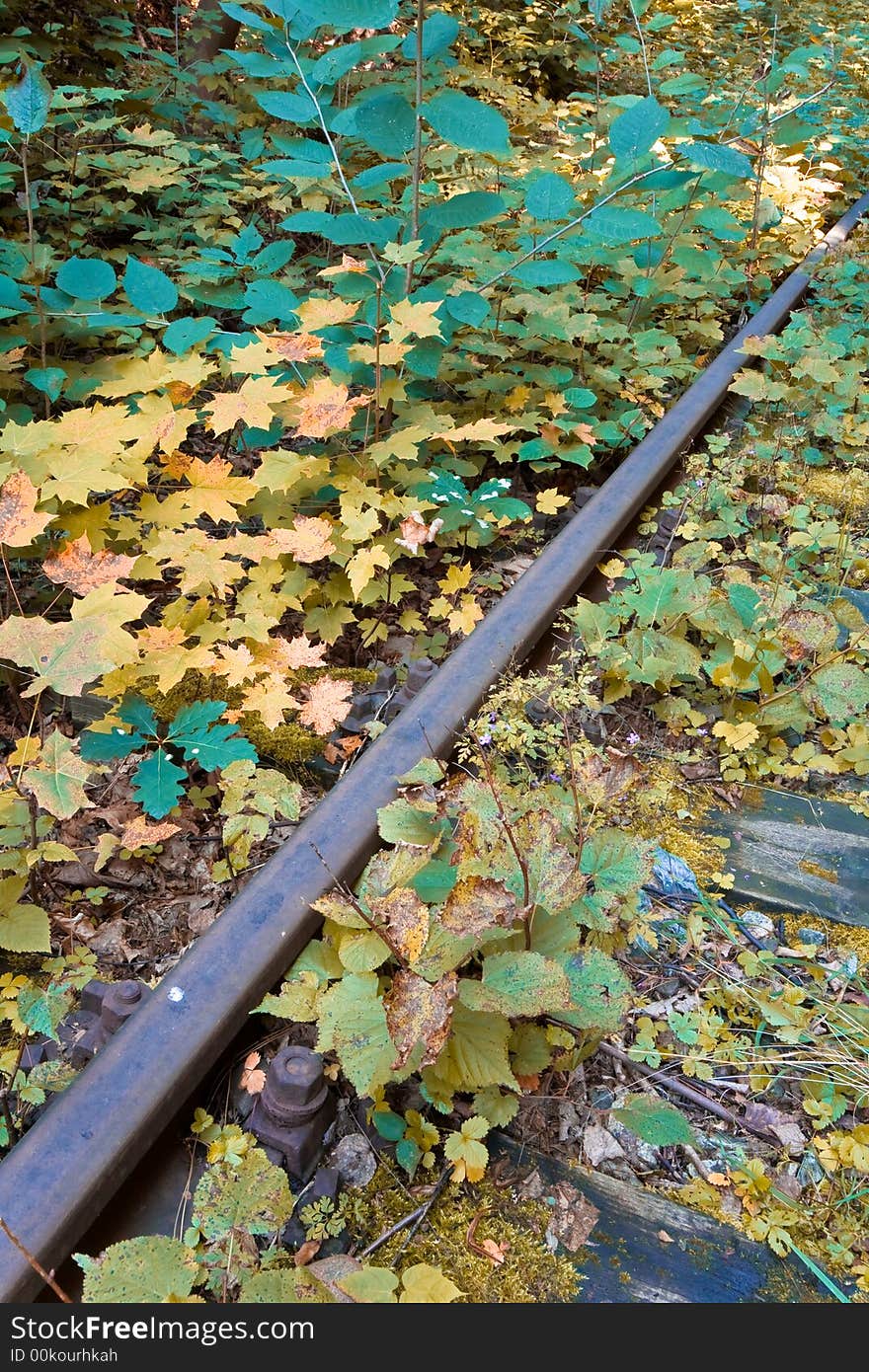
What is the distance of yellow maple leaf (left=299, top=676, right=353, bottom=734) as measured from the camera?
2.45 meters

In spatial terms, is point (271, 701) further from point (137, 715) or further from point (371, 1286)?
point (371, 1286)

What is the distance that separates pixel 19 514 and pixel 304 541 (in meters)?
0.82

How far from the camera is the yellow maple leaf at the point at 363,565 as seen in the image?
2762 millimetres

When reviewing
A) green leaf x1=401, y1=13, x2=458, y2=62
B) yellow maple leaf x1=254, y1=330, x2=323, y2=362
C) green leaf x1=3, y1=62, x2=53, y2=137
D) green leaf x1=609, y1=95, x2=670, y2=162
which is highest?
green leaf x1=401, y1=13, x2=458, y2=62

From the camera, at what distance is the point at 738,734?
7.96ft

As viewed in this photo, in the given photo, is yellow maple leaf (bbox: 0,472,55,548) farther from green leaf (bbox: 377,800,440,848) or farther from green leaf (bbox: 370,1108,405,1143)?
green leaf (bbox: 370,1108,405,1143)

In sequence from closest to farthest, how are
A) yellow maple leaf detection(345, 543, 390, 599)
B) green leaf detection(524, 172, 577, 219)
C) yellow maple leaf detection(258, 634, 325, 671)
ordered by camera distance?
1. yellow maple leaf detection(258, 634, 325, 671)
2. yellow maple leaf detection(345, 543, 390, 599)
3. green leaf detection(524, 172, 577, 219)

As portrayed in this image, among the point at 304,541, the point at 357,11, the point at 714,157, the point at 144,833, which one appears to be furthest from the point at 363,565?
the point at 714,157

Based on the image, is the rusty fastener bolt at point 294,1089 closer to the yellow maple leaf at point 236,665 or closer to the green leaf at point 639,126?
the yellow maple leaf at point 236,665

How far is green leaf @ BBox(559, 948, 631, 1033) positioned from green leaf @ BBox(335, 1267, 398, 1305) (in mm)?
519

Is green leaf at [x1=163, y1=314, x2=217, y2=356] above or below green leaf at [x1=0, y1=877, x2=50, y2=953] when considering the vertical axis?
above

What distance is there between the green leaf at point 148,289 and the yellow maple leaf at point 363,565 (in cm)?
143

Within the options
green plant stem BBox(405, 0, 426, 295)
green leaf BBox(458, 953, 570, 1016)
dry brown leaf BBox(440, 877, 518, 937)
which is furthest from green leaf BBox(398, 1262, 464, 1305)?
green plant stem BBox(405, 0, 426, 295)

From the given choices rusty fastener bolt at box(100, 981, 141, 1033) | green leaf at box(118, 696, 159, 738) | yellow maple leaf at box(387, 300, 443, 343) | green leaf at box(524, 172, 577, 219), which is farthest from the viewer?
green leaf at box(524, 172, 577, 219)
